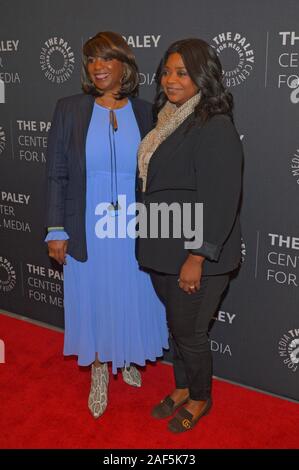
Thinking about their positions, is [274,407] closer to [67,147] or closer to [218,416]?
[218,416]

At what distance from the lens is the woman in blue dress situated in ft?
7.16

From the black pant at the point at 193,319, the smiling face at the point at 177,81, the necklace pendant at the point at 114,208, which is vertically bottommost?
the black pant at the point at 193,319

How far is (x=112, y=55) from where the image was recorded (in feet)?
6.96

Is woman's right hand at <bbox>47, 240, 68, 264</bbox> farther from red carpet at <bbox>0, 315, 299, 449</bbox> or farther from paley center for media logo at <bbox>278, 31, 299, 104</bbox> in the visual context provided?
paley center for media logo at <bbox>278, 31, 299, 104</bbox>

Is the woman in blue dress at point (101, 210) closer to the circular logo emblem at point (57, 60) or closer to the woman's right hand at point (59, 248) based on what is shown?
the woman's right hand at point (59, 248)

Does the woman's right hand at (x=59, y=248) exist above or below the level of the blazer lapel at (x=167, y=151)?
below

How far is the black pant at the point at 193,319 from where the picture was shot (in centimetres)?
211

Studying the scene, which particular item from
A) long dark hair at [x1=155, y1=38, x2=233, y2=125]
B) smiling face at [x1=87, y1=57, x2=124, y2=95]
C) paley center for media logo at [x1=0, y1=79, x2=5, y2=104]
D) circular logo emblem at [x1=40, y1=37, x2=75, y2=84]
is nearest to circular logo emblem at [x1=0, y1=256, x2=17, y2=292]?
paley center for media logo at [x1=0, y1=79, x2=5, y2=104]

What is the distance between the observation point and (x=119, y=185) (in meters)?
2.23

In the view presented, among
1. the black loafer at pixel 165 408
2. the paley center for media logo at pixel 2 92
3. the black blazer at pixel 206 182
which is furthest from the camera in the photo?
the paley center for media logo at pixel 2 92

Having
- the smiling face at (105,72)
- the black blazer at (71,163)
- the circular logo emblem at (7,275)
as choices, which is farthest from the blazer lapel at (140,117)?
the circular logo emblem at (7,275)

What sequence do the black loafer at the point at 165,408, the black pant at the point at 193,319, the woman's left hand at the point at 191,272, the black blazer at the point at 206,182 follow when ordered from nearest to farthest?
the black blazer at the point at 206,182 < the woman's left hand at the point at 191,272 < the black pant at the point at 193,319 < the black loafer at the point at 165,408

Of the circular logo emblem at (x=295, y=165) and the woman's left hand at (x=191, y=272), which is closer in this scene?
the woman's left hand at (x=191, y=272)

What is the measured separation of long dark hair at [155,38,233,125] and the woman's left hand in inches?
19.9
